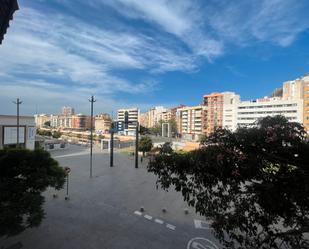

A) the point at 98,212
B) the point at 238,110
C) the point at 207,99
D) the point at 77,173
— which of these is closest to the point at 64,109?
the point at 207,99

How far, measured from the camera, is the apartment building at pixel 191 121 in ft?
Answer: 192

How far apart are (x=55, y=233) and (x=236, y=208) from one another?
6631 mm

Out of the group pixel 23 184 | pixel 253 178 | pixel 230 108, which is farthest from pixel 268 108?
pixel 23 184

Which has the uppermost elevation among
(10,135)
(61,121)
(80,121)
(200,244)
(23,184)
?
(61,121)

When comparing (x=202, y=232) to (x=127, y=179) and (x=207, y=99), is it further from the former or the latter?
(x=207, y=99)

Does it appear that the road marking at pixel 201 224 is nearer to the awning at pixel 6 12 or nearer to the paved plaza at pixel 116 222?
the paved plaza at pixel 116 222

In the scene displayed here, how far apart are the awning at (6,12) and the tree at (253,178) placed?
403cm

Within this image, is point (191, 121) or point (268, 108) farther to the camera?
point (191, 121)

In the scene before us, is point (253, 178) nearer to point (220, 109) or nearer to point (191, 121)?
point (220, 109)

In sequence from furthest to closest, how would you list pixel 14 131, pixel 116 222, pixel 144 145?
1. pixel 144 145
2. pixel 14 131
3. pixel 116 222

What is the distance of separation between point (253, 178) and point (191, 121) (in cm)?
6040

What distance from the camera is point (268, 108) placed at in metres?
48.7

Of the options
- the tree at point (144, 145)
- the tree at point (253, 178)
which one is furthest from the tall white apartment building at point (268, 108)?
the tree at point (253, 178)

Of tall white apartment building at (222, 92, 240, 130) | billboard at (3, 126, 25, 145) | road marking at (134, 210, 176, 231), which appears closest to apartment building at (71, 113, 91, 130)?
tall white apartment building at (222, 92, 240, 130)
